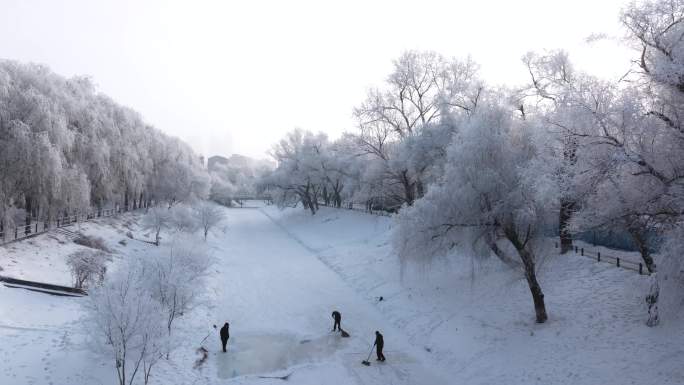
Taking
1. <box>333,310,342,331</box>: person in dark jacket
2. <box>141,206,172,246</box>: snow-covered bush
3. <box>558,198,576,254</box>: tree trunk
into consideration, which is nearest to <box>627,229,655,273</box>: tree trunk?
<box>558,198,576,254</box>: tree trunk

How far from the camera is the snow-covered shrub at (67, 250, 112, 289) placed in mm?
19375

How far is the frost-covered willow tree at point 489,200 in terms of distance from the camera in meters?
14.0

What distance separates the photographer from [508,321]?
15.1 m

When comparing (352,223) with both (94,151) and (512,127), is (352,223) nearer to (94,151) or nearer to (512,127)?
(94,151)

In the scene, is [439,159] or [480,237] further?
[439,159]

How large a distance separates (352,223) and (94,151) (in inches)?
960

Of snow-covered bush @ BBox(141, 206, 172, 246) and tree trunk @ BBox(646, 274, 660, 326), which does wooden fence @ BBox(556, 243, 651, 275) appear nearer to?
tree trunk @ BBox(646, 274, 660, 326)

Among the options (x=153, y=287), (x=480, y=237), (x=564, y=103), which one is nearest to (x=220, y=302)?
(x=153, y=287)

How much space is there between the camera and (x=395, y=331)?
17766 millimetres

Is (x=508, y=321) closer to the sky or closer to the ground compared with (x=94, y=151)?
closer to the ground

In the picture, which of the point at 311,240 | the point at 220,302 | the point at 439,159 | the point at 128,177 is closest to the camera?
the point at 220,302

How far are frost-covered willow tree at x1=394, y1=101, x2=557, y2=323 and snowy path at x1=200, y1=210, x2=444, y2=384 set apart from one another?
4236mm

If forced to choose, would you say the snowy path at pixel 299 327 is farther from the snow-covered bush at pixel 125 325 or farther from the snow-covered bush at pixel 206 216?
the snow-covered bush at pixel 206 216

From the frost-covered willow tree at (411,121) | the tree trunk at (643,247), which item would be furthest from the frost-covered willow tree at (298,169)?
the tree trunk at (643,247)
